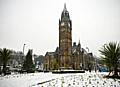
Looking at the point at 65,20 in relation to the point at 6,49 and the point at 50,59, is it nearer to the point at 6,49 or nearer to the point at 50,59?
the point at 50,59

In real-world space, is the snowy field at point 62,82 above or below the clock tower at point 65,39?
below

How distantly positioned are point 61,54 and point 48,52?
16.7 m

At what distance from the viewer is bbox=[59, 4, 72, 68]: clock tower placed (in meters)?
48.4

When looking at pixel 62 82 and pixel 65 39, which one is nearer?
pixel 62 82

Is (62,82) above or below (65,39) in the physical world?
below

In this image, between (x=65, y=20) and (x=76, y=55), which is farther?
(x=76, y=55)

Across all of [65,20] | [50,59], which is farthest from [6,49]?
[50,59]

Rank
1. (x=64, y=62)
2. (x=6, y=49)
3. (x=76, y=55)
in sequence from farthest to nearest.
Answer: (x=76, y=55)
(x=64, y=62)
(x=6, y=49)

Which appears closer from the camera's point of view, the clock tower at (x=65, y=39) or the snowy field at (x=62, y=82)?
the snowy field at (x=62, y=82)

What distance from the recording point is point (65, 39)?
49.4 m

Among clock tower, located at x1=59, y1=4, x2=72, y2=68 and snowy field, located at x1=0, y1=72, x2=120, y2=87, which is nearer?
snowy field, located at x1=0, y1=72, x2=120, y2=87

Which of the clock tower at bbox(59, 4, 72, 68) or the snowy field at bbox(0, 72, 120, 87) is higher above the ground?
the clock tower at bbox(59, 4, 72, 68)

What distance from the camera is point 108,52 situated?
14.8 meters

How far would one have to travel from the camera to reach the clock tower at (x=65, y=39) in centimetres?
4840
